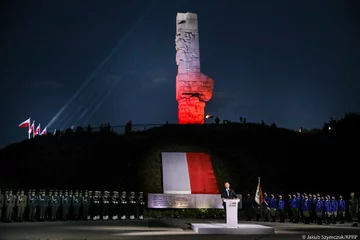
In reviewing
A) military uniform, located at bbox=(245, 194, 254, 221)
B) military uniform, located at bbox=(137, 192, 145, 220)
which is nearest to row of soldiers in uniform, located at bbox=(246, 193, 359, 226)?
military uniform, located at bbox=(245, 194, 254, 221)

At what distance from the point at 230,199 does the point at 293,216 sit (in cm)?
992

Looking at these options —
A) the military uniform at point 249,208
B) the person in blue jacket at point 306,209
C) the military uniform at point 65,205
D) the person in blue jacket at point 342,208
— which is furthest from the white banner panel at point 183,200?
the person in blue jacket at point 342,208

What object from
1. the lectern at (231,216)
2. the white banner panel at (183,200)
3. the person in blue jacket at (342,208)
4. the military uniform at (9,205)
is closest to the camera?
the lectern at (231,216)

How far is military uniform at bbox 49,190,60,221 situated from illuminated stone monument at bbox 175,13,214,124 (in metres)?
21.2

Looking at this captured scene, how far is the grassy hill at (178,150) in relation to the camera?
32.5 m

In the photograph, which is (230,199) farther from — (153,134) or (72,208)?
(153,134)

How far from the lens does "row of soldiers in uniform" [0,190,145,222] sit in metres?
22.9

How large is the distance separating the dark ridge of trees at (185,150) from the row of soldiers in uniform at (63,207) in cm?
575

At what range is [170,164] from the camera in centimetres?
3262

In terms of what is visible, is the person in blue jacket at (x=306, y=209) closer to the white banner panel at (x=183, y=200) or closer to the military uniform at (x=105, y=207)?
the white banner panel at (x=183, y=200)

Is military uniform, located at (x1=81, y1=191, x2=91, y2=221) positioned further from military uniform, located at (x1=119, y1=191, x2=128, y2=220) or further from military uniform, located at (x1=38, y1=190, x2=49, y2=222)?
military uniform, located at (x1=38, y1=190, x2=49, y2=222)

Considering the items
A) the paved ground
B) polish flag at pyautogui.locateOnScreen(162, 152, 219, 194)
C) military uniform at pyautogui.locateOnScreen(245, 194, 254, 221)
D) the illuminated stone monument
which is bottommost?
the paved ground

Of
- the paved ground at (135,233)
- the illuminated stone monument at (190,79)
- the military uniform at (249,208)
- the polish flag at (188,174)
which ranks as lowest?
the paved ground at (135,233)

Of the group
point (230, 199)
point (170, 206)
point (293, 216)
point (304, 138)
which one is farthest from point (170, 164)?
point (230, 199)
